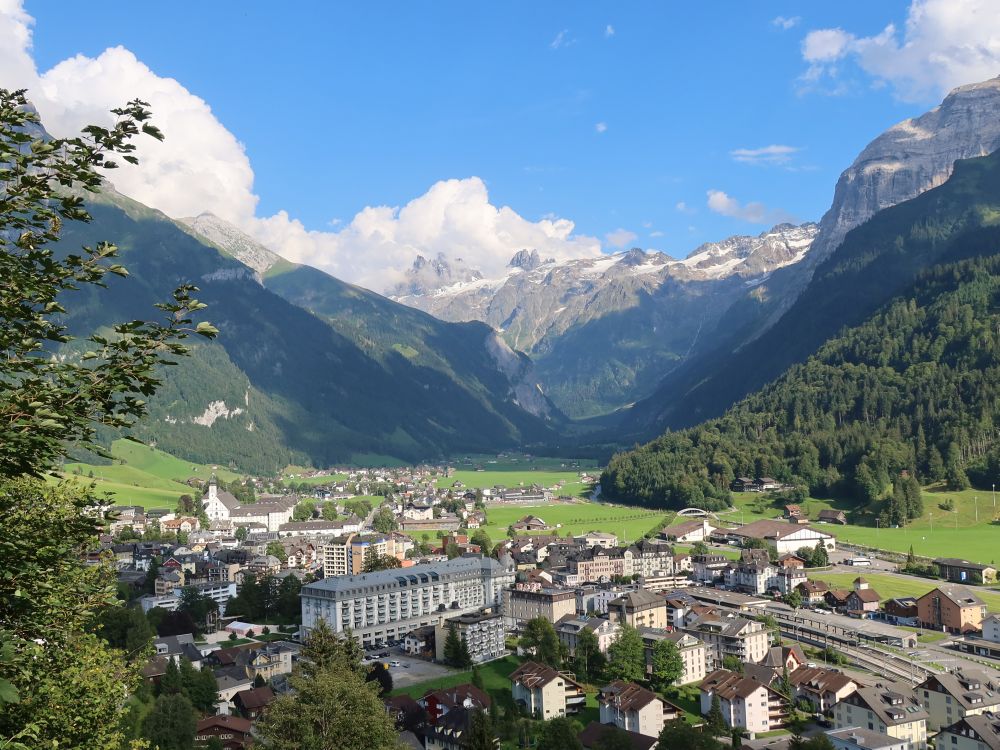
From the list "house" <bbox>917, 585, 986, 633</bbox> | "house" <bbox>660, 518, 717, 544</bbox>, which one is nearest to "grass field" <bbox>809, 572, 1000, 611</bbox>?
"house" <bbox>917, 585, 986, 633</bbox>

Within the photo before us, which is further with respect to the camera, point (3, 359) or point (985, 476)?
point (985, 476)

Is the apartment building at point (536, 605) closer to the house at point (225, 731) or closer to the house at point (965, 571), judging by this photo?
Answer: the house at point (225, 731)

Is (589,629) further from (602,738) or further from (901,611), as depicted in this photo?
(901,611)

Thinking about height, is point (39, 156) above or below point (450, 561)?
above

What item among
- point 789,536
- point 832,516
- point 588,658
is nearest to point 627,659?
point 588,658

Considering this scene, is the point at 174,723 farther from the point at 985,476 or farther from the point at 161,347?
the point at 985,476

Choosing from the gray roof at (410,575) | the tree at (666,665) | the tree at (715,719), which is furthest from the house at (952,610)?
the gray roof at (410,575)

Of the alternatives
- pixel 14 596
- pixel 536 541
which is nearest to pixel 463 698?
pixel 14 596
